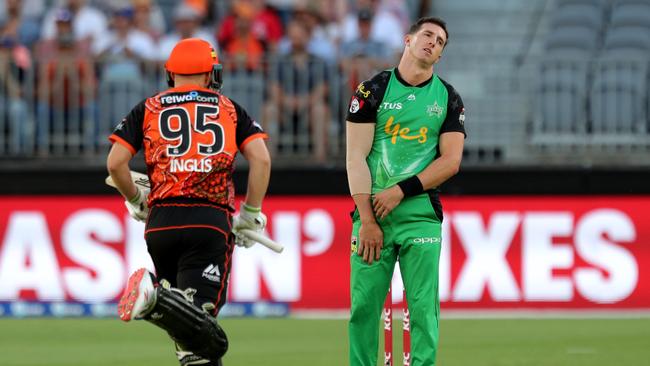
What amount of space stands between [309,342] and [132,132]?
5.05 m

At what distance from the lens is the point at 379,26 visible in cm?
1714

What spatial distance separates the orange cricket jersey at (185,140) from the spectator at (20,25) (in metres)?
9.42

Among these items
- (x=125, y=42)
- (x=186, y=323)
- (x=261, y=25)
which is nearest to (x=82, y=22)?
(x=125, y=42)

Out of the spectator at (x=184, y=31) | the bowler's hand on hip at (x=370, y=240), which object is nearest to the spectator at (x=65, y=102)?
the spectator at (x=184, y=31)

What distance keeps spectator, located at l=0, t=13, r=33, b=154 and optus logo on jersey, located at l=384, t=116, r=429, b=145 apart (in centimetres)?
883

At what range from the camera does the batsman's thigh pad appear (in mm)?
7562

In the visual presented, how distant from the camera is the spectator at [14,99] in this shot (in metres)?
15.8

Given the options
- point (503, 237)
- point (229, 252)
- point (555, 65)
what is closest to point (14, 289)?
point (503, 237)

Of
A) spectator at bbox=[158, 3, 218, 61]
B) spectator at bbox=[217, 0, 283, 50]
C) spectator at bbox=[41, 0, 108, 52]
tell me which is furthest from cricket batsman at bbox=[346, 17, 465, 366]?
spectator at bbox=[41, 0, 108, 52]

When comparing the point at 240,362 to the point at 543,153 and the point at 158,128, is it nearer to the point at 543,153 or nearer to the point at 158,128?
the point at 158,128

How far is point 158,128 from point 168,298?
3.45ft

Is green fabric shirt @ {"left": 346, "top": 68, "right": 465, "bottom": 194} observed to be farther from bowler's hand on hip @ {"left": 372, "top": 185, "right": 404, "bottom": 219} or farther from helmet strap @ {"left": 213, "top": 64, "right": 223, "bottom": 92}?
helmet strap @ {"left": 213, "top": 64, "right": 223, "bottom": 92}

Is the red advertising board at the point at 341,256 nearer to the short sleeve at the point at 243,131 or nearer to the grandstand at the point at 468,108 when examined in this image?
the grandstand at the point at 468,108

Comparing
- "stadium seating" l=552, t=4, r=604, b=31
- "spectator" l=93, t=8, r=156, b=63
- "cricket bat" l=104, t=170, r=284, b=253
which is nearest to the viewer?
"cricket bat" l=104, t=170, r=284, b=253
